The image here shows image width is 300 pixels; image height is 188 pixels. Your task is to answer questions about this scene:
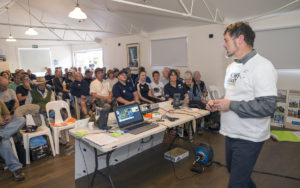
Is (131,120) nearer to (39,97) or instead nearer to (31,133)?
(31,133)

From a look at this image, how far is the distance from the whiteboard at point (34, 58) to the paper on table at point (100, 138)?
10528 millimetres

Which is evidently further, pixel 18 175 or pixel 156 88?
pixel 156 88

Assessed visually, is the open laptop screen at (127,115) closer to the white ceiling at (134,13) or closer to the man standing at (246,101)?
the man standing at (246,101)

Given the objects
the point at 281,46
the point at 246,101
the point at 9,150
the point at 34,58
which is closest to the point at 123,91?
the point at 9,150

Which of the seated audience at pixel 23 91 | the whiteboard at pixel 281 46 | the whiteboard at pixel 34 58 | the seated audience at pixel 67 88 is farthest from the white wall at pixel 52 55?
the whiteboard at pixel 281 46

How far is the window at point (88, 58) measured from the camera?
11630 millimetres

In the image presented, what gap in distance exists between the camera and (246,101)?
1.34 m

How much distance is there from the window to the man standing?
10.8 m

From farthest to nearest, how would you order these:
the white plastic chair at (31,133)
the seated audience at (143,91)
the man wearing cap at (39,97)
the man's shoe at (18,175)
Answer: the seated audience at (143,91)
the man wearing cap at (39,97)
the white plastic chair at (31,133)
the man's shoe at (18,175)

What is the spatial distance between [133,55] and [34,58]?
20.8ft

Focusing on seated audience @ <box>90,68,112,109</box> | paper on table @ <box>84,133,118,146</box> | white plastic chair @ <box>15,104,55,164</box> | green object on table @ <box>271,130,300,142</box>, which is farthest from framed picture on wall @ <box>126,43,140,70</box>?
paper on table @ <box>84,133,118,146</box>

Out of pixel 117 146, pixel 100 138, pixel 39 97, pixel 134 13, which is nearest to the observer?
pixel 117 146

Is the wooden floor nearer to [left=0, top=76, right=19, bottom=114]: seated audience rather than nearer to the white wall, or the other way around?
[left=0, top=76, right=19, bottom=114]: seated audience

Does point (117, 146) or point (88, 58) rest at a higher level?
point (88, 58)
